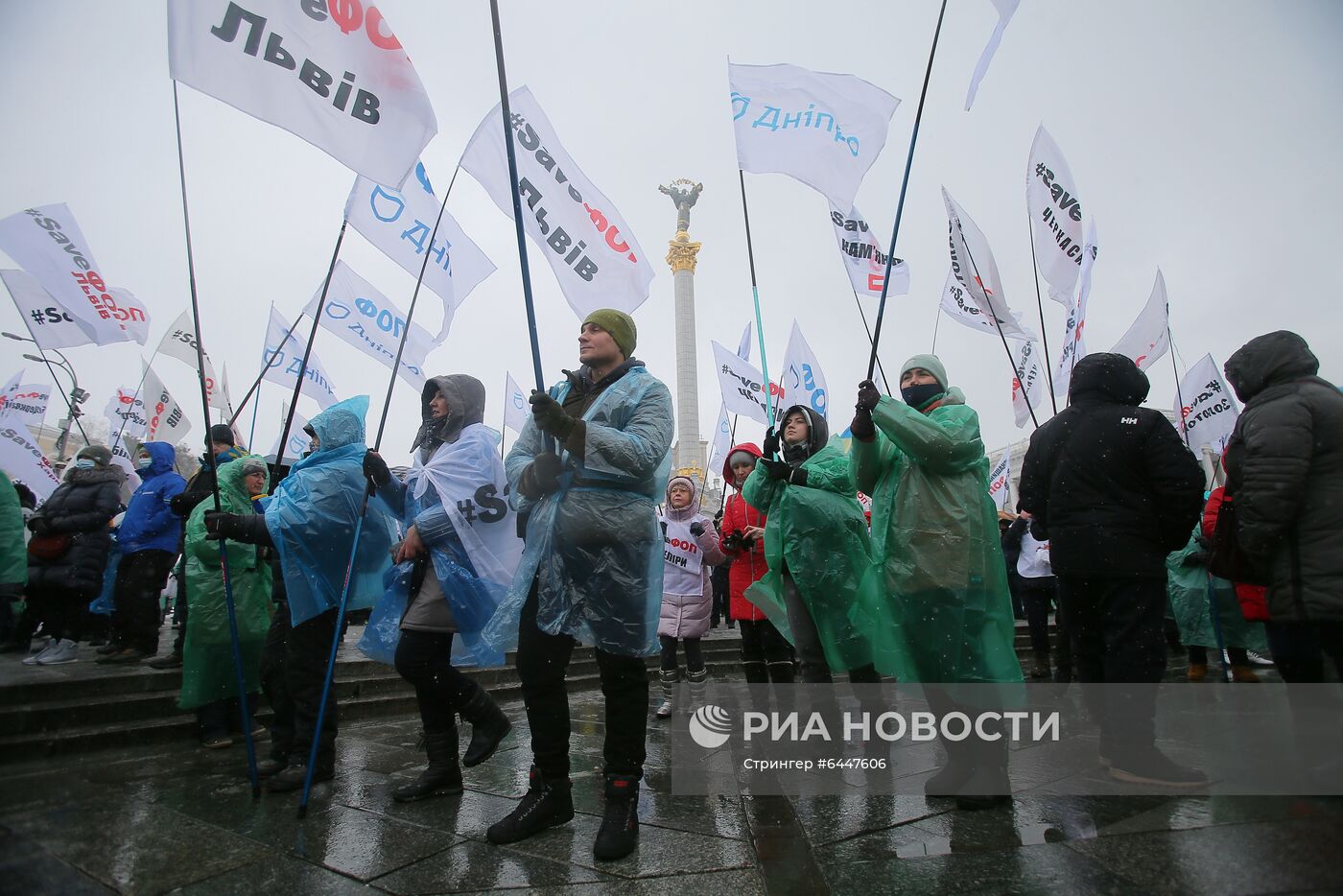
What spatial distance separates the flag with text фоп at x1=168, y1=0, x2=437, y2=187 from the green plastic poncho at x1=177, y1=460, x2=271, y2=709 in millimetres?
2200

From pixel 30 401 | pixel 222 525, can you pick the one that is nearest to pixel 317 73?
pixel 222 525

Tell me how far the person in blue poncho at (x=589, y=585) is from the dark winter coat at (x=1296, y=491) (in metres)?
2.24

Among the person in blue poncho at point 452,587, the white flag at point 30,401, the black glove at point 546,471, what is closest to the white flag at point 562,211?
the person in blue poncho at point 452,587

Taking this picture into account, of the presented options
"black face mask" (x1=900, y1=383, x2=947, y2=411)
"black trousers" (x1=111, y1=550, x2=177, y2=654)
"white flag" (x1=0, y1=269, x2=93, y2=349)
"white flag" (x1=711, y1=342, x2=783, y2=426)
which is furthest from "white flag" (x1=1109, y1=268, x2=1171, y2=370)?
"white flag" (x1=0, y1=269, x2=93, y2=349)

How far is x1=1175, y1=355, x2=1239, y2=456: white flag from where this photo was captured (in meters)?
9.21

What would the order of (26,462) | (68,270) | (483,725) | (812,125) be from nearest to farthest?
1. (483,725)
2. (812,125)
3. (68,270)
4. (26,462)

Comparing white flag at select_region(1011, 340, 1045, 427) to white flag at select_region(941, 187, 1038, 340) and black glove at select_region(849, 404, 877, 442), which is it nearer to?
white flag at select_region(941, 187, 1038, 340)

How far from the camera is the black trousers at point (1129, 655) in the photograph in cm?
281

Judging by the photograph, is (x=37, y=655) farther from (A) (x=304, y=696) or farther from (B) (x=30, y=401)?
(B) (x=30, y=401)

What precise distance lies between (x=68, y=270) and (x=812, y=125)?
791cm

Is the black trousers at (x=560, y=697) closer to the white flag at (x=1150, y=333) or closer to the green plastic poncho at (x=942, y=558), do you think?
the green plastic poncho at (x=942, y=558)

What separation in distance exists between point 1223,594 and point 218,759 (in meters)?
7.12

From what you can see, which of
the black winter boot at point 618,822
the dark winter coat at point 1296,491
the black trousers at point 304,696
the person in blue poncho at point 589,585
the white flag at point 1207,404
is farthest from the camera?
the white flag at point 1207,404

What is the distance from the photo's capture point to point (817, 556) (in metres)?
3.93
